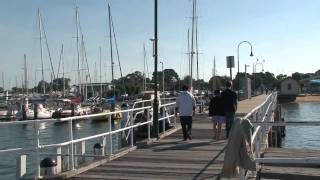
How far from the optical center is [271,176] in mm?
11383

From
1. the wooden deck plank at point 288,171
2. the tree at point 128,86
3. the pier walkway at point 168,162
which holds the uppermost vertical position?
the tree at point 128,86

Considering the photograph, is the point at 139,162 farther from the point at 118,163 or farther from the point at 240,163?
the point at 240,163

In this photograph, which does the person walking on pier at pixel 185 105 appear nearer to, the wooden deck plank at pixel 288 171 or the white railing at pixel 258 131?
the white railing at pixel 258 131

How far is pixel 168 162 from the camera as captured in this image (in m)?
12.6

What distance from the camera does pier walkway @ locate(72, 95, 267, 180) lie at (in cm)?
1093

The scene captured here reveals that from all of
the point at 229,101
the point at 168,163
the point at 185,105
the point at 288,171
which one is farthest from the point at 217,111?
the point at 288,171

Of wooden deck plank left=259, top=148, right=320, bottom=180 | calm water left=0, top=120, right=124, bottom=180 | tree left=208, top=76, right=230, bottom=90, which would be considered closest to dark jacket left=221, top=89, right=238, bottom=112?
tree left=208, top=76, right=230, bottom=90

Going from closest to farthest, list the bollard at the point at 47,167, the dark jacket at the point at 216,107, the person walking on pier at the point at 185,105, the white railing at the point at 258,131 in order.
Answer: the bollard at the point at 47,167, the white railing at the point at 258,131, the person walking on pier at the point at 185,105, the dark jacket at the point at 216,107

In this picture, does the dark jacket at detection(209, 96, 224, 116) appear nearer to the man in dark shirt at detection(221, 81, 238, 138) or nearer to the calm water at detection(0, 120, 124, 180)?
the man in dark shirt at detection(221, 81, 238, 138)

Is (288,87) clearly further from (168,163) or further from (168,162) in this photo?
(168,163)

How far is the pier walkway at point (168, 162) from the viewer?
10930mm

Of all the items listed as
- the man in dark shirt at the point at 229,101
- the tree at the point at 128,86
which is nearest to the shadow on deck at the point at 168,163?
the man in dark shirt at the point at 229,101

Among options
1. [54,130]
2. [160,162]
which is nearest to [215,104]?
[160,162]

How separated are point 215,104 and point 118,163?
578 centimetres
